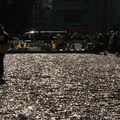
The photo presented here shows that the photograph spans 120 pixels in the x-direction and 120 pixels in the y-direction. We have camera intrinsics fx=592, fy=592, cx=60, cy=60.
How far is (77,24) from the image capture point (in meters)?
180

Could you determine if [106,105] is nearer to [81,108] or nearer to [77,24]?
[81,108]

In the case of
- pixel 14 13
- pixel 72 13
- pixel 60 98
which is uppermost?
pixel 72 13

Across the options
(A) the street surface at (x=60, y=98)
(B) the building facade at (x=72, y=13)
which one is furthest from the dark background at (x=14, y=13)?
(B) the building facade at (x=72, y=13)

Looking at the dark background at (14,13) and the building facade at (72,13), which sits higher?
the building facade at (72,13)

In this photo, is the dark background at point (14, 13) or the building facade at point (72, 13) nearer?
the dark background at point (14, 13)

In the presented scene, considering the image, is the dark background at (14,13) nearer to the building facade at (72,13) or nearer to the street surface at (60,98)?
the street surface at (60,98)

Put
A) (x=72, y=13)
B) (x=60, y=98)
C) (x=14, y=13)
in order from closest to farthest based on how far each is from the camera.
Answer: (x=60, y=98) < (x=14, y=13) < (x=72, y=13)

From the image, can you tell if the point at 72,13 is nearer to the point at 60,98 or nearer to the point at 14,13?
the point at 14,13

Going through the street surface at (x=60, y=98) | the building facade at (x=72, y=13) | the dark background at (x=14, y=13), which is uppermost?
the building facade at (x=72, y=13)

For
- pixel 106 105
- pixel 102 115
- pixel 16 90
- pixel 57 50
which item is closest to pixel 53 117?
pixel 102 115

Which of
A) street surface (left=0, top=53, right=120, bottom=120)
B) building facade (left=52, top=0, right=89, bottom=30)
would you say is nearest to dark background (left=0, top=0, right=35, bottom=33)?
street surface (left=0, top=53, right=120, bottom=120)

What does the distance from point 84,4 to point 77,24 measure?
792cm

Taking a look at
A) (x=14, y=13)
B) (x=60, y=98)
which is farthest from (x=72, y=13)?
(x=60, y=98)

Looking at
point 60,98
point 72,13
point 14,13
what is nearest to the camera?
point 60,98
